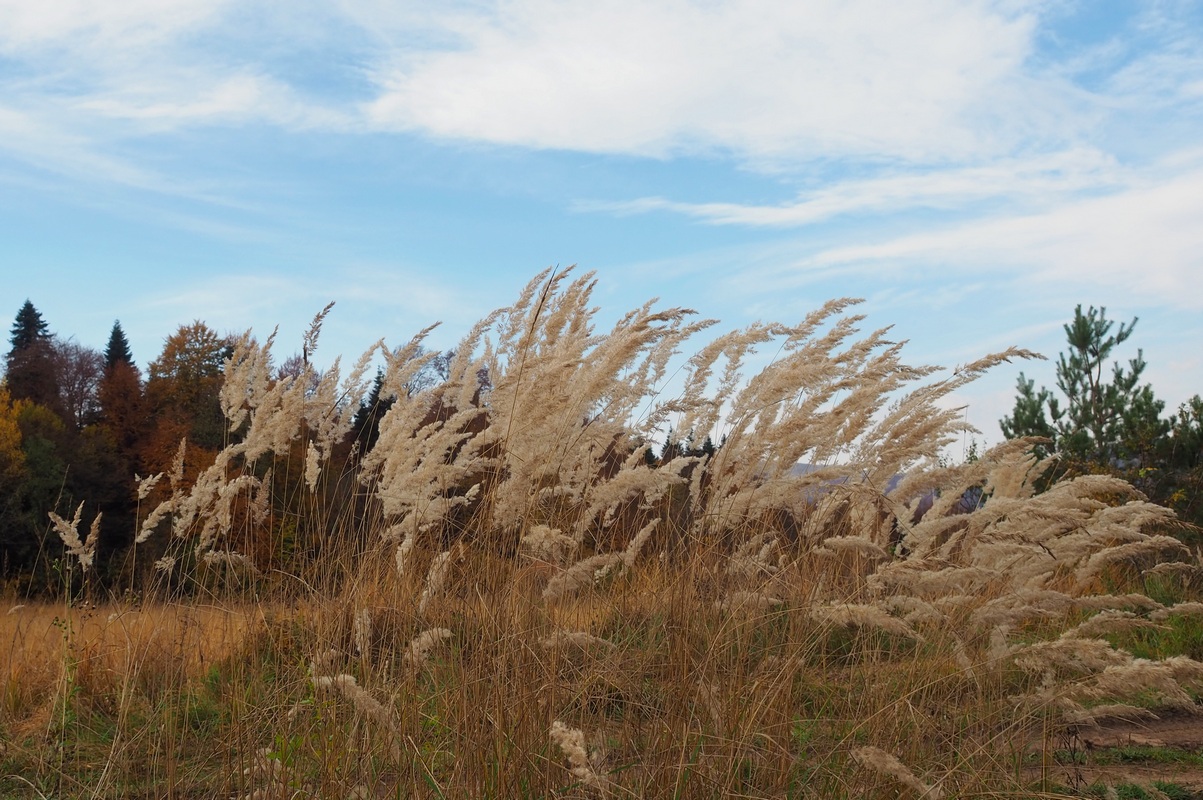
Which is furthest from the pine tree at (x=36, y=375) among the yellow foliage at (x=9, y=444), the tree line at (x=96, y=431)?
the yellow foliage at (x=9, y=444)

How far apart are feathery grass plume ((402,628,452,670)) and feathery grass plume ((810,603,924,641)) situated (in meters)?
1.08

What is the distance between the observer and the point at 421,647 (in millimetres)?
2791

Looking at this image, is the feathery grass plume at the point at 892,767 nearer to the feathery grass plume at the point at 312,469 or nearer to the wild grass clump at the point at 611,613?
the wild grass clump at the point at 611,613

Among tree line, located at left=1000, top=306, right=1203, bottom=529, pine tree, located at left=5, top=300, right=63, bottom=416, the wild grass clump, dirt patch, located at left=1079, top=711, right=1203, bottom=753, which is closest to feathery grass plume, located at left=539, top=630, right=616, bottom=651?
the wild grass clump

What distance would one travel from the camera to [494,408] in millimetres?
3424

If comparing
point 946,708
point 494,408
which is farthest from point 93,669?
point 946,708

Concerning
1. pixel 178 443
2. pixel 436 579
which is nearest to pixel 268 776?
pixel 436 579

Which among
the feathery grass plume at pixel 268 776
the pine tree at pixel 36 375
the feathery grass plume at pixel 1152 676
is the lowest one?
the feathery grass plume at pixel 268 776

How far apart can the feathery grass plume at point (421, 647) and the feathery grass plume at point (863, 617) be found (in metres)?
1.08

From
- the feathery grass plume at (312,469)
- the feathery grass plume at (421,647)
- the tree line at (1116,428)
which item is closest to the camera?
the feathery grass plume at (421,647)

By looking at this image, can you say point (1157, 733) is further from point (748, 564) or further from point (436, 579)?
point (436, 579)

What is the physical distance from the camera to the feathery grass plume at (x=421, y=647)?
2.75 meters

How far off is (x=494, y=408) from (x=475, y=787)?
1411 mm

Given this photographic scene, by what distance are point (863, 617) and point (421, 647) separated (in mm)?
1252
